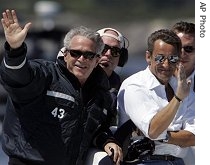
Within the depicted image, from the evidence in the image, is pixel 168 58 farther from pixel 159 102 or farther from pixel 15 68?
pixel 15 68

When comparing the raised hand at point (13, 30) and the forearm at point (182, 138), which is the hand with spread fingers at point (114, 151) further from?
the raised hand at point (13, 30)

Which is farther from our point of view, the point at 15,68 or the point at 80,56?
the point at 80,56

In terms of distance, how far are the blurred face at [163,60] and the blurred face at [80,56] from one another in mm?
336

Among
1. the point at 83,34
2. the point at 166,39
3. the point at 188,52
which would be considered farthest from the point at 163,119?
the point at 188,52

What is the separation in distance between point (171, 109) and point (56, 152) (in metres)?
0.68

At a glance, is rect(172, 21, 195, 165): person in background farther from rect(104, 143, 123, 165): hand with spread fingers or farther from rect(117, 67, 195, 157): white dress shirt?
rect(104, 143, 123, 165): hand with spread fingers

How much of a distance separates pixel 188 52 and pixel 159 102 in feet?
Answer: 1.84

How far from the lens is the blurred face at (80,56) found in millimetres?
4582

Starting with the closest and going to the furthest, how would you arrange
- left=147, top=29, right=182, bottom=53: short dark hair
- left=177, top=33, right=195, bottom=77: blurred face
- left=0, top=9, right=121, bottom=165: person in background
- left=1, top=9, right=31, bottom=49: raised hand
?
1. left=1, top=9, right=31, bottom=49: raised hand
2. left=0, top=9, right=121, bottom=165: person in background
3. left=147, top=29, right=182, bottom=53: short dark hair
4. left=177, top=33, right=195, bottom=77: blurred face

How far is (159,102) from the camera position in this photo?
4.71 m

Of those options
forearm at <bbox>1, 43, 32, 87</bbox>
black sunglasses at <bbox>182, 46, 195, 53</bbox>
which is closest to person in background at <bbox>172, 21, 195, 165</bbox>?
black sunglasses at <bbox>182, 46, 195, 53</bbox>

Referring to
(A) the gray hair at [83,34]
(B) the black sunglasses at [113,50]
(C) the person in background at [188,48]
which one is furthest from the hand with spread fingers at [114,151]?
(B) the black sunglasses at [113,50]

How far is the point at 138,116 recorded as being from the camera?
4598mm

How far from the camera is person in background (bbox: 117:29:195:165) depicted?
4590mm
